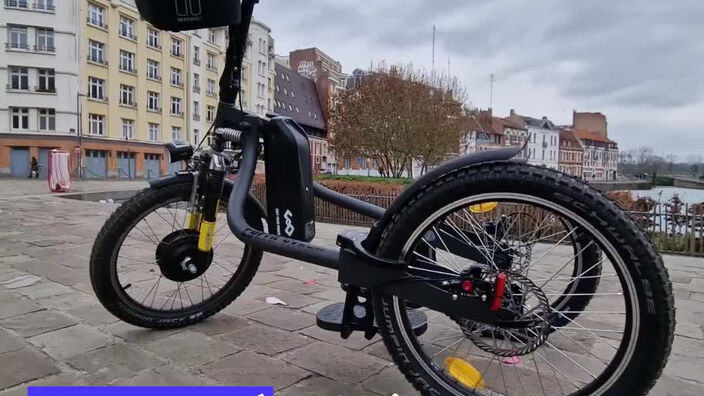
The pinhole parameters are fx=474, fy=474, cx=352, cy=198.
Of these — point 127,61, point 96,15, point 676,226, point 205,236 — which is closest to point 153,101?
point 127,61

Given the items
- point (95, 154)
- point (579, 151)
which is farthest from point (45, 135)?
point (579, 151)

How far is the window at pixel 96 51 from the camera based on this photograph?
33.0 m

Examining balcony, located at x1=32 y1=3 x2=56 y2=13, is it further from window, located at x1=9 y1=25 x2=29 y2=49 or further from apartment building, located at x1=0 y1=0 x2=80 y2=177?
window, located at x1=9 y1=25 x2=29 y2=49

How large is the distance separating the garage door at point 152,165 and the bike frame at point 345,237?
37.4 m

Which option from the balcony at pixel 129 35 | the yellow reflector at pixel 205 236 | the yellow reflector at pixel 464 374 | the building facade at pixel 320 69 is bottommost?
the yellow reflector at pixel 464 374

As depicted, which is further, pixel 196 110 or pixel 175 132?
pixel 196 110

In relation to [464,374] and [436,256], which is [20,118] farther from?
[464,374]

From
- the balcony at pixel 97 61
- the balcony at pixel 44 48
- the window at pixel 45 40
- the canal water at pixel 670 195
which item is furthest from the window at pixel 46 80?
the canal water at pixel 670 195

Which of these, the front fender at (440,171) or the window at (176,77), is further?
the window at (176,77)

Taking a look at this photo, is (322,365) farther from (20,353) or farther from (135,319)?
(20,353)

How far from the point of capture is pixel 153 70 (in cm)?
3859

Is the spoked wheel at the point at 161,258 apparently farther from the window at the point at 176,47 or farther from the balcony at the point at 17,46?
the window at the point at 176,47

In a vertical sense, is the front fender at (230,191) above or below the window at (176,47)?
below

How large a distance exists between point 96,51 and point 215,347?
37471 millimetres
